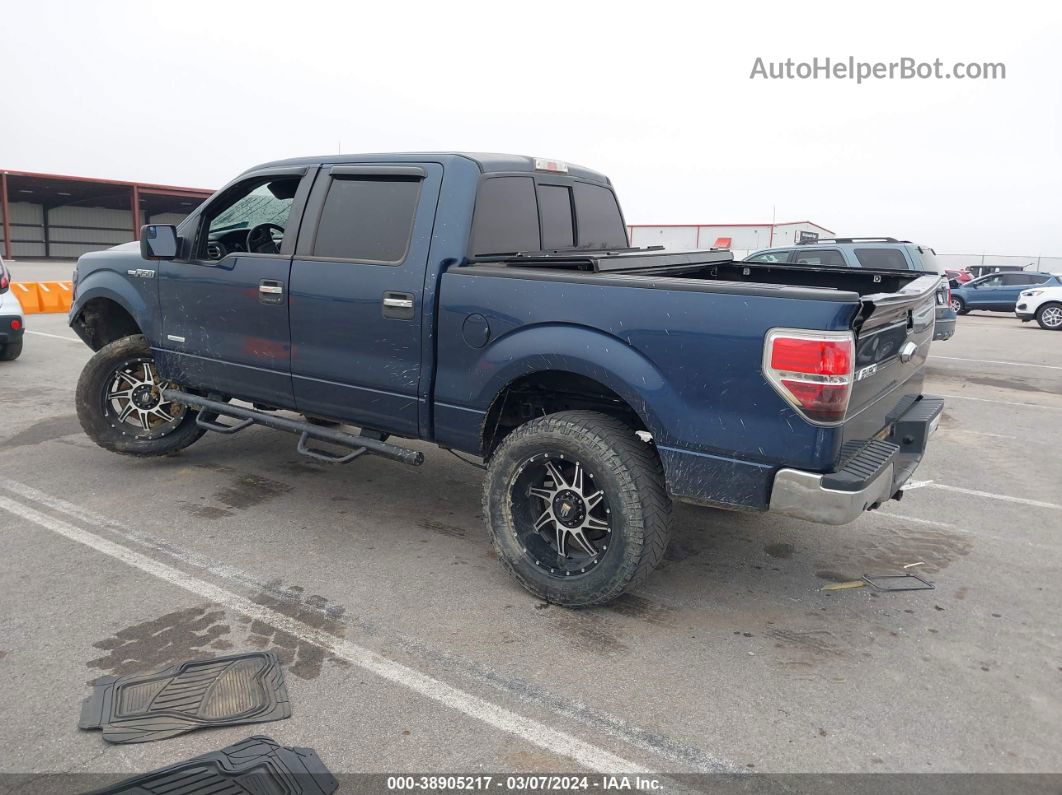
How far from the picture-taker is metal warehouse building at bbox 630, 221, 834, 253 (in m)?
38.4

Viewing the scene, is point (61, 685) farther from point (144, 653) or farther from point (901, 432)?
point (901, 432)

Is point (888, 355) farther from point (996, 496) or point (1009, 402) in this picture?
point (1009, 402)

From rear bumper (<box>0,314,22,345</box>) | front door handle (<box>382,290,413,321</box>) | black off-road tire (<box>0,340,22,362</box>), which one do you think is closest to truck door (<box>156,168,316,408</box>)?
front door handle (<box>382,290,413,321</box>)

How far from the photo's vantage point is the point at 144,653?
10.6 ft

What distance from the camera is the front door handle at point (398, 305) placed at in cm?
406

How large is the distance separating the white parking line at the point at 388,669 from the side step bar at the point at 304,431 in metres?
0.98

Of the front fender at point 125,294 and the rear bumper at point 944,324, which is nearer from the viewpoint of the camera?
the front fender at point 125,294

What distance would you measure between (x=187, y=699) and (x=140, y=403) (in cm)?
326

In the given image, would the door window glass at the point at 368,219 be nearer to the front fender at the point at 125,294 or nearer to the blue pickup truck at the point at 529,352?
the blue pickup truck at the point at 529,352

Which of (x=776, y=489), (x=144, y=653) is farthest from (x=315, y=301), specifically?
(x=776, y=489)

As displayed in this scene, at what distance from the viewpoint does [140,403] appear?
18.5ft

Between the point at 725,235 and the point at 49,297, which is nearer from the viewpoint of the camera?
the point at 49,297

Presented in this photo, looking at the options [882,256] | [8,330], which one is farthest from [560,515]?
[882,256]

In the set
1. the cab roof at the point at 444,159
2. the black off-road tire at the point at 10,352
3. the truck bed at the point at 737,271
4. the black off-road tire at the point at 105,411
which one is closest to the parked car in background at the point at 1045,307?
the truck bed at the point at 737,271
